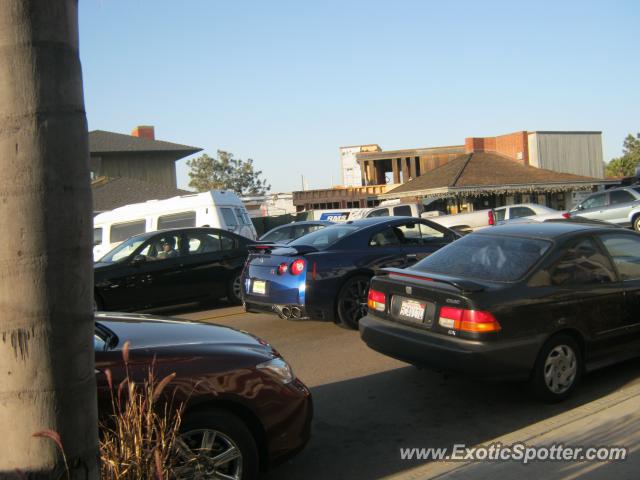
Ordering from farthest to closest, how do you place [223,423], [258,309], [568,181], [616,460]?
[568,181]
[258,309]
[616,460]
[223,423]

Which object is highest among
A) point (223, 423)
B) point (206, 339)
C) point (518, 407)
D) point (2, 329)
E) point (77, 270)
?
point (77, 270)

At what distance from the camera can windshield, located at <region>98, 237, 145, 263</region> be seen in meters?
11.3

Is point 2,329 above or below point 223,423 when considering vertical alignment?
above

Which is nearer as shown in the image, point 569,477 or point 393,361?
point 569,477

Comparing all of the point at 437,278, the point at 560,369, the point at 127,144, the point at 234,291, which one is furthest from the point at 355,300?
the point at 127,144

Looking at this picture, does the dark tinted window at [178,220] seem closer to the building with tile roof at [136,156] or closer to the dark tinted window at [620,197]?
the dark tinted window at [620,197]

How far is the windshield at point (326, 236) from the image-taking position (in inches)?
347

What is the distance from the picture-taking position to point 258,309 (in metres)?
8.73

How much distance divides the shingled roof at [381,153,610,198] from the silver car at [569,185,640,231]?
1314 centimetres

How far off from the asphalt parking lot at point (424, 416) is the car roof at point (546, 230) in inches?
56.8

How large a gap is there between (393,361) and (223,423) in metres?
3.79

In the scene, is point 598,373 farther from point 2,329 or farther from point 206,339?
point 2,329

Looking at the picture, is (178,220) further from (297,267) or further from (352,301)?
(352,301)

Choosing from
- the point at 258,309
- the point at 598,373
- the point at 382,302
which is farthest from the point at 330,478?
the point at 258,309
